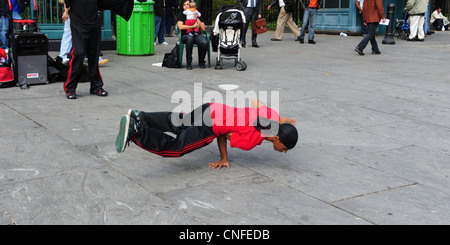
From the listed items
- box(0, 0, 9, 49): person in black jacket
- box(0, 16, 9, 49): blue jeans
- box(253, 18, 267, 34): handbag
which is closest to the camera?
box(0, 0, 9, 49): person in black jacket

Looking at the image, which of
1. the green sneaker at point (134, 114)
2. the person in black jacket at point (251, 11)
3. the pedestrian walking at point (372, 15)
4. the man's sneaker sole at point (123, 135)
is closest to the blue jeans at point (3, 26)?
the person in black jacket at point (251, 11)

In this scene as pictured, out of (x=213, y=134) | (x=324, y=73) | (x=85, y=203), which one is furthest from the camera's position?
(x=324, y=73)

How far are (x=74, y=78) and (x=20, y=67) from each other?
1402 mm

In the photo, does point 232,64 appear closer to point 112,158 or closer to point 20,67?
point 20,67

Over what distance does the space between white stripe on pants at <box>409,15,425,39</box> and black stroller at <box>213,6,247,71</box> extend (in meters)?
8.24

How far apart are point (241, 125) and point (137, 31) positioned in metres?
8.44

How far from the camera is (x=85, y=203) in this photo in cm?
421

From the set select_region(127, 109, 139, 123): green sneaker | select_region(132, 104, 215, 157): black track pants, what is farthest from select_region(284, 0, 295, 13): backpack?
select_region(127, 109, 139, 123): green sneaker

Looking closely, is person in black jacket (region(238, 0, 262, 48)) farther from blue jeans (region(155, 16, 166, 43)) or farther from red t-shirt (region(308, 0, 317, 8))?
blue jeans (region(155, 16, 166, 43))

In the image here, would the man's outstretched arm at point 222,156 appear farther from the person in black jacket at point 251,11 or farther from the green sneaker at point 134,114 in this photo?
the person in black jacket at point 251,11

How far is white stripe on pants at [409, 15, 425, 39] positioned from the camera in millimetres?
17375

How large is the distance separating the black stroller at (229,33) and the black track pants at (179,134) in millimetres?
6144

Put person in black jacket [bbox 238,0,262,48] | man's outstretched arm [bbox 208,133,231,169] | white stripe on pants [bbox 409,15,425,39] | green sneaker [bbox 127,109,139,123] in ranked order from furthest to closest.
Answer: white stripe on pants [bbox 409,15,425,39] → person in black jacket [bbox 238,0,262,48] → man's outstretched arm [bbox 208,133,231,169] → green sneaker [bbox 127,109,139,123]
